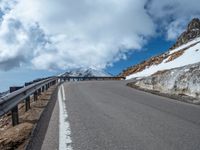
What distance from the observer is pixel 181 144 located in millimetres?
6762

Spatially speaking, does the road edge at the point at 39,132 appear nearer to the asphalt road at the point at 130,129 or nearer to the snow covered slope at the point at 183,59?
the asphalt road at the point at 130,129

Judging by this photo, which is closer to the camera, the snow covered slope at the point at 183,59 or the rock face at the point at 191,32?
the snow covered slope at the point at 183,59

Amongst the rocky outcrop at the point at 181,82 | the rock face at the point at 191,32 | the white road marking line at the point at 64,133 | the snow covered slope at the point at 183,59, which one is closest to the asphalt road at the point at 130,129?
the white road marking line at the point at 64,133

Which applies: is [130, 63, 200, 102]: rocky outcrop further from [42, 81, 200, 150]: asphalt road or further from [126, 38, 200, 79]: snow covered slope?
[126, 38, 200, 79]: snow covered slope

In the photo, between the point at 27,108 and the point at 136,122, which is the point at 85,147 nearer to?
the point at 136,122

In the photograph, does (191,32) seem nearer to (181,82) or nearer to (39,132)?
(181,82)

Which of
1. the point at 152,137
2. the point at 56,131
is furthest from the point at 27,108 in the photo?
the point at 152,137

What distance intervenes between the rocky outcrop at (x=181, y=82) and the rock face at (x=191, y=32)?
272 ft

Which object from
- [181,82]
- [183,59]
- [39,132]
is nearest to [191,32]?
[183,59]

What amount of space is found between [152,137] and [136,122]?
6.36ft

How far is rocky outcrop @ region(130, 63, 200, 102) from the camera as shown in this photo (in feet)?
53.4

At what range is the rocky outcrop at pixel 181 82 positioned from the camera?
16.3m

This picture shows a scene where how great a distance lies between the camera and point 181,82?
58.0 feet

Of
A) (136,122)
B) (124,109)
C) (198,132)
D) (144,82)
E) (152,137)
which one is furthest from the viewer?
(144,82)
